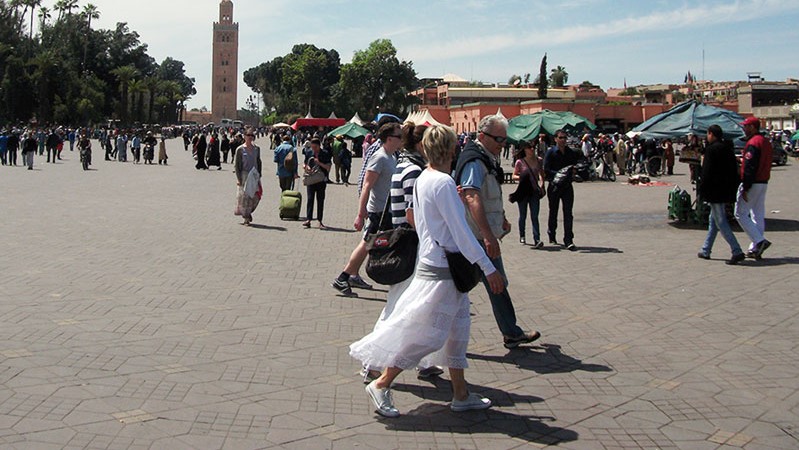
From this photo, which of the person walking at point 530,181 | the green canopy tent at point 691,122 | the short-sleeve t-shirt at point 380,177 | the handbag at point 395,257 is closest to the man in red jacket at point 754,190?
the person walking at point 530,181

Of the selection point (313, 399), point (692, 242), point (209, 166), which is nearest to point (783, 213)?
point (692, 242)

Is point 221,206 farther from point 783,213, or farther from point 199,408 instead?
point 199,408

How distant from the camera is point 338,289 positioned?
8.48 metres

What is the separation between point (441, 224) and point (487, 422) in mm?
1179

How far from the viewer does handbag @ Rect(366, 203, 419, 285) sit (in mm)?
5375

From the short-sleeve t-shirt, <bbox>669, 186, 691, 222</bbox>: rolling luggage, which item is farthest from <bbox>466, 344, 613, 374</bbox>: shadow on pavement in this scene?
<bbox>669, 186, 691, 222</bbox>: rolling luggage

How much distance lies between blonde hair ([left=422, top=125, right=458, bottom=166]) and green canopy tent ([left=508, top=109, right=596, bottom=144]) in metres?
22.2

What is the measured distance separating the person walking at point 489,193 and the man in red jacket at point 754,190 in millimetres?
5399

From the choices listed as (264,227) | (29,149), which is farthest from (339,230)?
(29,149)

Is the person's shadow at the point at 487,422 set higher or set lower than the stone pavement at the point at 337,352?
lower

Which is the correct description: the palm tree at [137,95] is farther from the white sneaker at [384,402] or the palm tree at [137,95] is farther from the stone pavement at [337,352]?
the white sneaker at [384,402]

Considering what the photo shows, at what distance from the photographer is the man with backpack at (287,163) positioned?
16.4 metres

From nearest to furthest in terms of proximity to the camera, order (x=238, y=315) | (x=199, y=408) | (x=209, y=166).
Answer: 1. (x=199, y=408)
2. (x=238, y=315)
3. (x=209, y=166)

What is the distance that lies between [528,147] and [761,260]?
3.50 m
